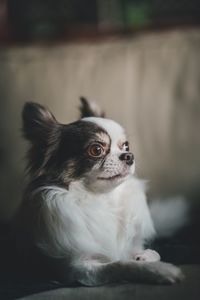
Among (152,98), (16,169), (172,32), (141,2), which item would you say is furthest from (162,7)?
(16,169)

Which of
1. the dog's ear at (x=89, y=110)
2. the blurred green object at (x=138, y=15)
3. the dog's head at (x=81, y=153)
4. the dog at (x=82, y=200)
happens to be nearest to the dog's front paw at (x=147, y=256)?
the dog at (x=82, y=200)

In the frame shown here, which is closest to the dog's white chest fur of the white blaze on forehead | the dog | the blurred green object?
the dog

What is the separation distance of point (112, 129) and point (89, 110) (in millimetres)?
105

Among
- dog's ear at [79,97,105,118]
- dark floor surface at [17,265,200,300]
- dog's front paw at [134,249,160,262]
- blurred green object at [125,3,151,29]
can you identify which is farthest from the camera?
blurred green object at [125,3,151,29]

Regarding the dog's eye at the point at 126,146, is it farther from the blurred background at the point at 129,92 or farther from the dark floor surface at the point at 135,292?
the dark floor surface at the point at 135,292

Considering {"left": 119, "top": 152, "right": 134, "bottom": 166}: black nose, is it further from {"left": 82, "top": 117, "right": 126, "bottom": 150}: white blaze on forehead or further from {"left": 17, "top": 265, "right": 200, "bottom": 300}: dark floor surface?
{"left": 17, "top": 265, "right": 200, "bottom": 300}: dark floor surface

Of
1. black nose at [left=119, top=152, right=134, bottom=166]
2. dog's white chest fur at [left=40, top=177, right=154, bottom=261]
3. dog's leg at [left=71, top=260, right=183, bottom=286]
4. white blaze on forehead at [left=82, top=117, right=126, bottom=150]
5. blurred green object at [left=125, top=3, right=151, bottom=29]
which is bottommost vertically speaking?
dog's leg at [left=71, top=260, right=183, bottom=286]

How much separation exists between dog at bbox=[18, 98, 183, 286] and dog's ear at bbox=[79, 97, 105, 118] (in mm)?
48

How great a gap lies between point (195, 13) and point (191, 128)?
38 cm

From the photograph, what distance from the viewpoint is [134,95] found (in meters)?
1.49

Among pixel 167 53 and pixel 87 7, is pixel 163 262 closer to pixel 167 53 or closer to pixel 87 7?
pixel 167 53

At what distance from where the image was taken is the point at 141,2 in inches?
66.7

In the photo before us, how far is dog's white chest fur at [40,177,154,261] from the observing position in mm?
1312

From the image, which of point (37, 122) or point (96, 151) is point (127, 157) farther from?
point (37, 122)
